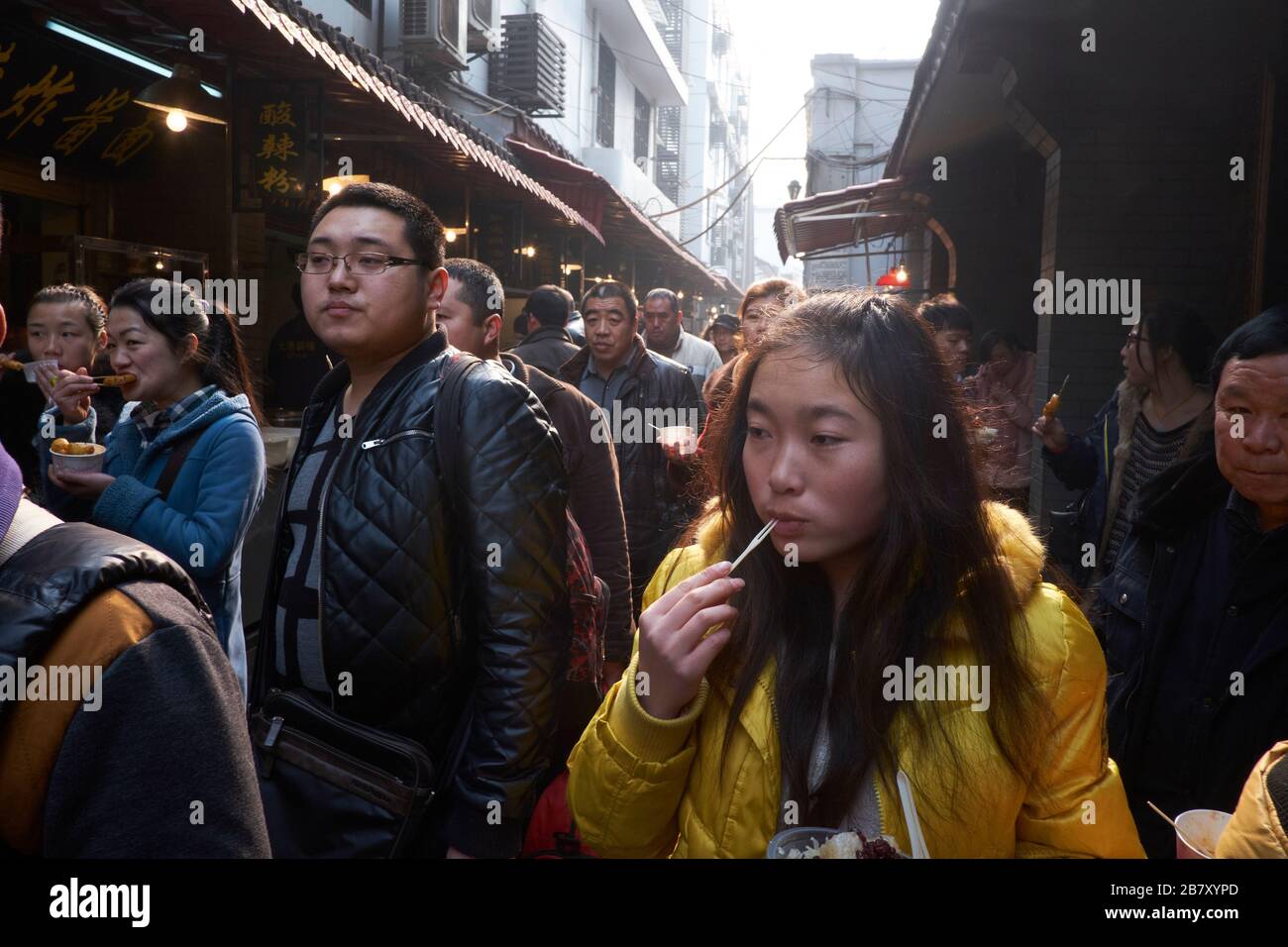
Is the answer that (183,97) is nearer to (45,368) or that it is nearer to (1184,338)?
(45,368)

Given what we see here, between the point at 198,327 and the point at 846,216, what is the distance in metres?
10.7

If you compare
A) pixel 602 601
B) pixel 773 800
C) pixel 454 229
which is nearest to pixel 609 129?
pixel 454 229

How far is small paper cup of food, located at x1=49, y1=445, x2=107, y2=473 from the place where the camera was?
3.12 meters

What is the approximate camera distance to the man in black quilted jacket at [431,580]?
228cm

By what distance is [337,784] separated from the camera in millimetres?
2221

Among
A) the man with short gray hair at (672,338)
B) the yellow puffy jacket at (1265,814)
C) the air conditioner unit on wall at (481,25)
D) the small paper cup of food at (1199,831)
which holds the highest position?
the air conditioner unit on wall at (481,25)

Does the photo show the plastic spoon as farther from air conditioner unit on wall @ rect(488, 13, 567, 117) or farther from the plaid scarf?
air conditioner unit on wall @ rect(488, 13, 567, 117)

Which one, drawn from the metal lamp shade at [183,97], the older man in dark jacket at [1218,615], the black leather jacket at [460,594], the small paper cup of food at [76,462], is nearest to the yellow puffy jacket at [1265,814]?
the older man in dark jacket at [1218,615]

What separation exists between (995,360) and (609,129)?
62.0 ft

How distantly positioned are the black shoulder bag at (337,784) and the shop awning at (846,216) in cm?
1094

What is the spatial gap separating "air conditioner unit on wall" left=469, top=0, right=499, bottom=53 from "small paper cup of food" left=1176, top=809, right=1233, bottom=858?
45.3ft

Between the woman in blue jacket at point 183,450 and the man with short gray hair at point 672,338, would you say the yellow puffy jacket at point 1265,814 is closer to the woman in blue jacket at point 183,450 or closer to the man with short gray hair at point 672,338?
the woman in blue jacket at point 183,450

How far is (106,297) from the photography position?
22.9 feet
